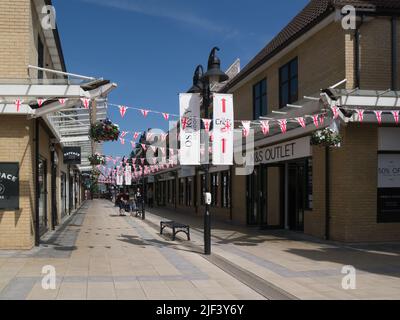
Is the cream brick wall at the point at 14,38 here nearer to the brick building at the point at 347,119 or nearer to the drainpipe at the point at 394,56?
the brick building at the point at 347,119

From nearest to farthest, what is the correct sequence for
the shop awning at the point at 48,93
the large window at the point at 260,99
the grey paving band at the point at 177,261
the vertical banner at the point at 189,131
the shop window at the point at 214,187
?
the grey paving band at the point at 177,261, the shop awning at the point at 48,93, the vertical banner at the point at 189,131, the large window at the point at 260,99, the shop window at the point at 214,187

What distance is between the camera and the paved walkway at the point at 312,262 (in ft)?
26.6

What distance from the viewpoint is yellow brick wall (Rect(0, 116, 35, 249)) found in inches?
474

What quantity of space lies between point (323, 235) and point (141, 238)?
17.8ft

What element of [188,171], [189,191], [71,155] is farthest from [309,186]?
[189,191]

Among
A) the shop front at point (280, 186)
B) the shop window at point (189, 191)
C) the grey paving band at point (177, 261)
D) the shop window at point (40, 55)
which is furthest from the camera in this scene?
the shop window at point (189, 191)

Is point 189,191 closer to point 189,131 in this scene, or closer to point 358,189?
point 358,189

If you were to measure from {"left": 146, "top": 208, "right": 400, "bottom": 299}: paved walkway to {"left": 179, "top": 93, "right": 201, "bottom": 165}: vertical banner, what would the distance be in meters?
2.42

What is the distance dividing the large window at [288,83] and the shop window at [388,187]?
12.8 ft

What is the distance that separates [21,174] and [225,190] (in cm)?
1363
